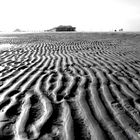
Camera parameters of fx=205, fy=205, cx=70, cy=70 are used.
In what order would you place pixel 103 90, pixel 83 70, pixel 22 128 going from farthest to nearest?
pixel 83 70 < pixel 103 90 < pixel 22 128

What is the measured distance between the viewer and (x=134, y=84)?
14.5 feet

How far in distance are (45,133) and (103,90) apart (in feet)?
5.89

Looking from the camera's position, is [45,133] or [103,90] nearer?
[45,133]

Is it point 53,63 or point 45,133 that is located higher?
point 45,133

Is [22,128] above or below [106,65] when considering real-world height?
above

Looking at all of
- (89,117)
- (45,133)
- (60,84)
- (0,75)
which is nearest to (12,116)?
(45,133)

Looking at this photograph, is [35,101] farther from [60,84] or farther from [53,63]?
[53,63]

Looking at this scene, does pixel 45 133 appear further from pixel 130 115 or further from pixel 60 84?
pixel 60 84

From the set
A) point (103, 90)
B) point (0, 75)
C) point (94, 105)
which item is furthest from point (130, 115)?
point (0, 75)

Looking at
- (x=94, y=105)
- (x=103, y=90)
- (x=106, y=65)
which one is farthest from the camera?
(x=106, y=65)

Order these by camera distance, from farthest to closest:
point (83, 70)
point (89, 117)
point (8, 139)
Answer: point (83, 70) → point (89, 117) → point (8, 139)

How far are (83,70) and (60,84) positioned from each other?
143 centimetres

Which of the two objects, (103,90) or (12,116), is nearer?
(12,116)

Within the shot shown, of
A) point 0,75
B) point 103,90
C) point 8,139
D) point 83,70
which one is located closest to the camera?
point 8,139
